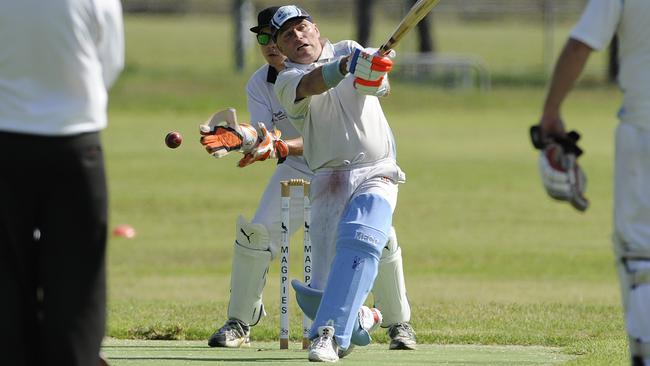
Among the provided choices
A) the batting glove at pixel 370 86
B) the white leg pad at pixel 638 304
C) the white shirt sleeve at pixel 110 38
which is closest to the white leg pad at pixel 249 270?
the batting glove at pixel 370 86

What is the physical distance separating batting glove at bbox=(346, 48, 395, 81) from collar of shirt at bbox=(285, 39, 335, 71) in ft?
1.59

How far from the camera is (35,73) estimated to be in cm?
503

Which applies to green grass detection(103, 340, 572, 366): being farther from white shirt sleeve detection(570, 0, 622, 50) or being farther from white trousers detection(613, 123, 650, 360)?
white shirt sleeve detection(570, 0, 622, 50)

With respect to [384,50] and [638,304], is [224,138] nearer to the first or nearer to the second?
[384,50]

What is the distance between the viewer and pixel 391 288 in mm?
8281

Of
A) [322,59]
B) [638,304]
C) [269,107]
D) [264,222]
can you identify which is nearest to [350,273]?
[322,59]

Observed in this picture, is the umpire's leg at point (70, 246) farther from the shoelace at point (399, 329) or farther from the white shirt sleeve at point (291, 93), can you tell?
the shoelace at point (399, 329)

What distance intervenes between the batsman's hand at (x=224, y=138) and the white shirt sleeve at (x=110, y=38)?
8.08ft

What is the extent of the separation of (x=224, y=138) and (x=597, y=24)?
3015 millimetres

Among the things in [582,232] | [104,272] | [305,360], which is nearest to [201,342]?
[305,360]

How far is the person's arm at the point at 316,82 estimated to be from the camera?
696cm

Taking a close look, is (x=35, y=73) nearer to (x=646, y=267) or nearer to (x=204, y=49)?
(x=646, y=267)

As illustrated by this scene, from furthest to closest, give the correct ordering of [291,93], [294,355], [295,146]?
[295,146] → [294,355] → [291,93]

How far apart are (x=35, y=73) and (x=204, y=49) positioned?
172ft
